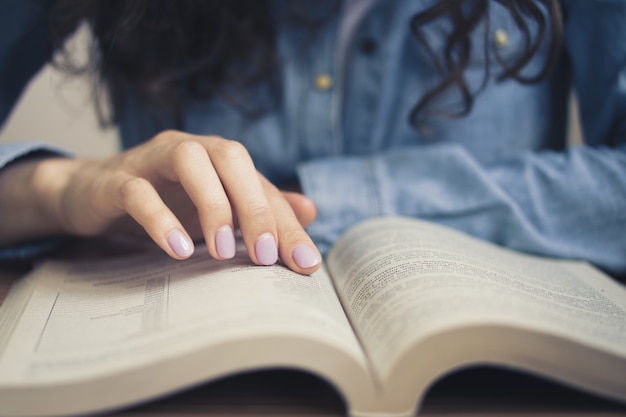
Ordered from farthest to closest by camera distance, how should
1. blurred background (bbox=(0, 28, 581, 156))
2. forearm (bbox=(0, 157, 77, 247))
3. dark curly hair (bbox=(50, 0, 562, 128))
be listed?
blurred background (bbox=(0, 28, 581, 156)) < dark curly hair (bbox=(50, 0, 562, 128)) < forearm (bbox=(0, 157, 77, 247))

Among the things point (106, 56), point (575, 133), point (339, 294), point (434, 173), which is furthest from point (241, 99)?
point (575, 133)

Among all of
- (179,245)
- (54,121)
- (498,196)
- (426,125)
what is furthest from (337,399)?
(54,121)

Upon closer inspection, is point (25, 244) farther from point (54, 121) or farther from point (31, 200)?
point (54, 121)

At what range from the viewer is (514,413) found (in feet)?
0.99

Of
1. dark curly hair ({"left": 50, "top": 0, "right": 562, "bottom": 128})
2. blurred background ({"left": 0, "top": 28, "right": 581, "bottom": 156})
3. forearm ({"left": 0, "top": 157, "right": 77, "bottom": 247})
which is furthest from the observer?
blurred background ({"left": 0, "top": 28, "right": 581, "bottom": 156})

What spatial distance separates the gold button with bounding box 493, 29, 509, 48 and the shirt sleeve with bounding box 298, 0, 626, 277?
0.32ft

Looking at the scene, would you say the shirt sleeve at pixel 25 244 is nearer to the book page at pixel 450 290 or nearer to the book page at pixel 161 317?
the book page at pixel 161 317

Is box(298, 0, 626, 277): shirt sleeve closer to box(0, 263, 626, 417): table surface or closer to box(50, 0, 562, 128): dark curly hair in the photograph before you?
box(50, 0, 562, 128): dark curly hair

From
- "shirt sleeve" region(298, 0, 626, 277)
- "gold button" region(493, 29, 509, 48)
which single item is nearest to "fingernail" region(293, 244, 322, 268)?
"shirt sleeve" region(298, 0, 626, 277)

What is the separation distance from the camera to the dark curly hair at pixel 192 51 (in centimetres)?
66

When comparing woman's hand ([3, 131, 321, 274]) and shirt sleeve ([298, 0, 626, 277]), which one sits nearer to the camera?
woman's hand ([3, 131, 321, 274])

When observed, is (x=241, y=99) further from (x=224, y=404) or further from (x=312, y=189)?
(x=224, y=404)

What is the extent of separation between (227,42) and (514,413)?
0.62 m

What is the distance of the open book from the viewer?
0.94 feet
